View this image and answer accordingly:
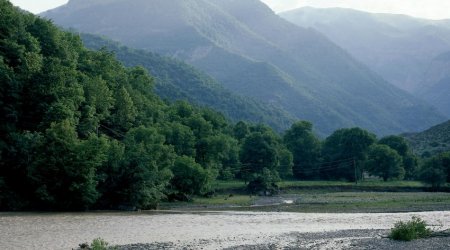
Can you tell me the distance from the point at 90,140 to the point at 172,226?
20.9 m

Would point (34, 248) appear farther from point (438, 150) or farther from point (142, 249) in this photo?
point (438, 150)

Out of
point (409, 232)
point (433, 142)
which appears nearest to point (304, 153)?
point (433, 142)

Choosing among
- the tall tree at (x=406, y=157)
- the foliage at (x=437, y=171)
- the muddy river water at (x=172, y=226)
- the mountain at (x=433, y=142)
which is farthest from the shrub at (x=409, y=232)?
the mountain at (x=433, y=142)

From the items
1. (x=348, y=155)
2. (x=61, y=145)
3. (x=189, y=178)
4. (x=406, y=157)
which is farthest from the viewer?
(x=406, y=157)

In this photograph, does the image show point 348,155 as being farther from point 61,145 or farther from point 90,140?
point 61,145

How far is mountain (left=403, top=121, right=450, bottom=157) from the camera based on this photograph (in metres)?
165

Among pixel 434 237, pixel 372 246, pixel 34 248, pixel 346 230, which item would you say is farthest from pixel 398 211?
pixel 34 248

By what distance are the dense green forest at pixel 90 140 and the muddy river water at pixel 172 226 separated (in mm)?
7568

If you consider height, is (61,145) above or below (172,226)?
above

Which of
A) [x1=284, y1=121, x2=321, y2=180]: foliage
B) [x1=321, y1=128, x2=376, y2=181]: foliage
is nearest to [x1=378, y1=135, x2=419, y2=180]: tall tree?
[x1=321, y1=128, x2=376, y2=181]: foliage

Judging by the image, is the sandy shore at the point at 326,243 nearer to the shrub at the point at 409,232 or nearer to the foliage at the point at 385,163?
the shrub at the point at 409,232

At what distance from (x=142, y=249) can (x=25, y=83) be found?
1671 inches

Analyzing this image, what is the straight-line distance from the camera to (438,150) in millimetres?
162750

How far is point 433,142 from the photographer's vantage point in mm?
179125
